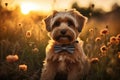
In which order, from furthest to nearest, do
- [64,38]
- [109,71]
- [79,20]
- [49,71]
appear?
[79,20] < [49,71] < [64,38] < [109,71]

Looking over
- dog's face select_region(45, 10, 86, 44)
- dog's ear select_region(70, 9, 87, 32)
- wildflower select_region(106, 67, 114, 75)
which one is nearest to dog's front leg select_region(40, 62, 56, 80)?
dog's face select_region(45, 10, 86, 44)

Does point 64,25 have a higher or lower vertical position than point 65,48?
higher

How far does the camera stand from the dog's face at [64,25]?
27.5 ft

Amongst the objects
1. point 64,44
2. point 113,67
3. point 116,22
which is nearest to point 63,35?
point 64,44

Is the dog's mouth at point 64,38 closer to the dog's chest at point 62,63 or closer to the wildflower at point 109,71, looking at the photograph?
the dog's chest at point 62,63

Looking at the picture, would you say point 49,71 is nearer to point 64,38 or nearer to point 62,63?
point 62,63

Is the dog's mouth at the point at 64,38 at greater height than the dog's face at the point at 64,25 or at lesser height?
lesser

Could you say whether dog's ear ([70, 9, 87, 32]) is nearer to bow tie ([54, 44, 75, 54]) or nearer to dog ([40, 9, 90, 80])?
dog ([40, 9, 90, 80])

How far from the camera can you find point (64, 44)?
28.8ft

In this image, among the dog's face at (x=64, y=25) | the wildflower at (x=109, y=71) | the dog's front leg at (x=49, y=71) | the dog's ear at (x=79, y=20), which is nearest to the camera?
the wildflower at (x=109, y=71)

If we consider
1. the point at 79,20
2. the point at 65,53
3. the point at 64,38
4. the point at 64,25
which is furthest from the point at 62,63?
the point at 79,20

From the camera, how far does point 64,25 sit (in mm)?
8453

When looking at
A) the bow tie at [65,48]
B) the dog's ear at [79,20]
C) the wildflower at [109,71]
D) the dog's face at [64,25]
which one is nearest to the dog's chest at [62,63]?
the bow tie at [65,48]

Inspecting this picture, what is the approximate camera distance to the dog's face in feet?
27.5
